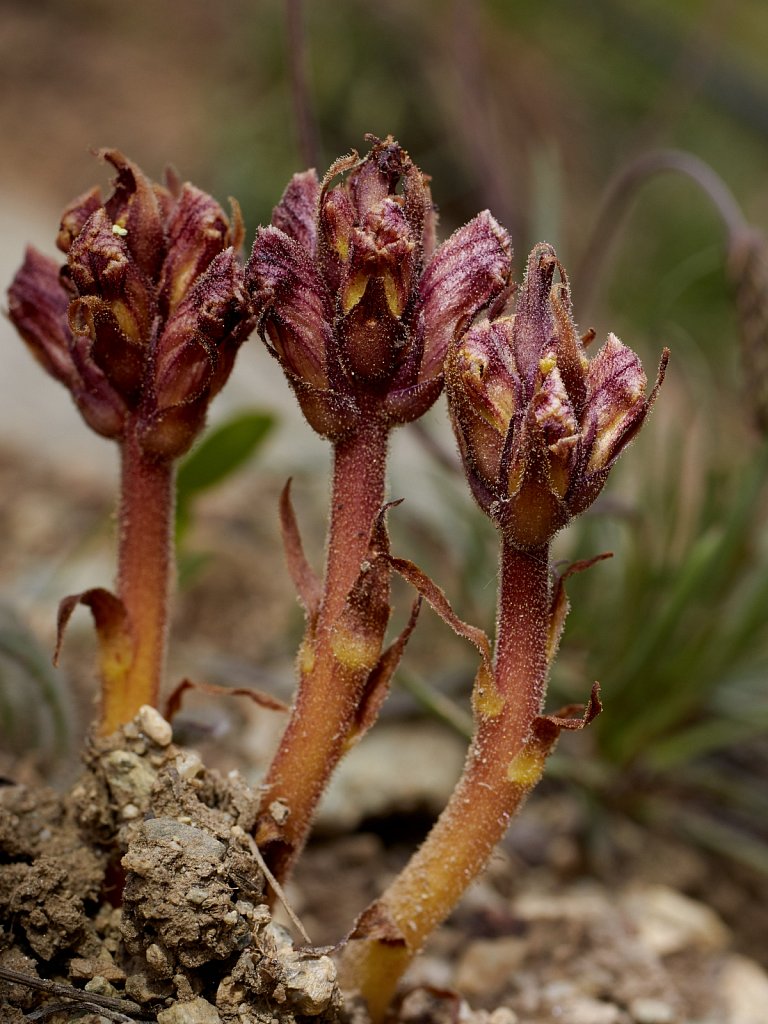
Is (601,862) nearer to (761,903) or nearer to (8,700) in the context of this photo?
(761,903)

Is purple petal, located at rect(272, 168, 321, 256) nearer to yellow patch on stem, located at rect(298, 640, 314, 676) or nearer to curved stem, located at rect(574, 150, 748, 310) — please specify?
Result: yellow patch on stem, located at rect(298, 640, 314, 676)

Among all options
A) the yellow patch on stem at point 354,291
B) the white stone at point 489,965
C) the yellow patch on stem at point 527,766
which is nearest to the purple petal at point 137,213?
the yellow patch on stem at point 354,291

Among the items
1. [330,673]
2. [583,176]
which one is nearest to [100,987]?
[330,673]

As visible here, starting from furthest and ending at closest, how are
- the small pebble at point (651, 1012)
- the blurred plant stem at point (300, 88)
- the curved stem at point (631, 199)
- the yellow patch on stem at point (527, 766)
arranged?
the curved stem at point (631, 199)
the blurred plant stem at point (300, 88)
the small pebble at point (651, 1012)
the yellow patch on stem at point (527, 766)

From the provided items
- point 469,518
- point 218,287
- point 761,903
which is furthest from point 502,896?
point 218,287

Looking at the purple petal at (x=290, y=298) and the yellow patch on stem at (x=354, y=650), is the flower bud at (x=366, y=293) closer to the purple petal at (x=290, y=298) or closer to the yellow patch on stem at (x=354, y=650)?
the purple petal at (x=290, y=298)

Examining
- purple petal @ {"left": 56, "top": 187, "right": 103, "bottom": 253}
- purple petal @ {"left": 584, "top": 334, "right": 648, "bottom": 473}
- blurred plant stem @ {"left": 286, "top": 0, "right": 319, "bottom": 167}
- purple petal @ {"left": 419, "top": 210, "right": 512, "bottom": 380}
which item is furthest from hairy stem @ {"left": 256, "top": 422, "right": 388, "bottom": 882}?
blurred plant stem @ {"left": 286, "top": 0, "right": 319, "bottom": 167}
